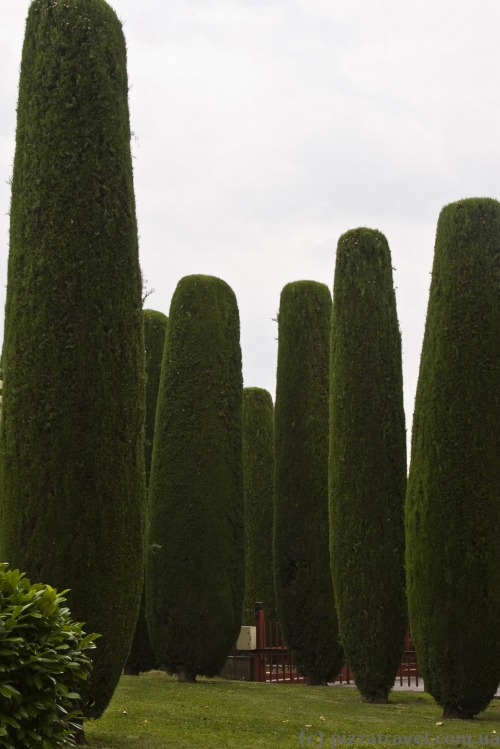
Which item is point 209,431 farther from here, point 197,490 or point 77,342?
point 77,342

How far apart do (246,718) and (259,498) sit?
12295 mm

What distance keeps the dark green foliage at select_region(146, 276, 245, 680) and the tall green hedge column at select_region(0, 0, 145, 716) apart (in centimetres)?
647

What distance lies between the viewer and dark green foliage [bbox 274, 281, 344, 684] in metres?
17.0

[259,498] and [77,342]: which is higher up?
[77,342]

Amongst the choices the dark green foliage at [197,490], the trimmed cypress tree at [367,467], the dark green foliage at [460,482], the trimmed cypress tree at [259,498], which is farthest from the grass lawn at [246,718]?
the trimmed cypress tree at [259,498]

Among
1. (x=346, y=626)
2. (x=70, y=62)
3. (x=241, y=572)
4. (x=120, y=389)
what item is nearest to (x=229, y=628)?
(x=241, y=572)

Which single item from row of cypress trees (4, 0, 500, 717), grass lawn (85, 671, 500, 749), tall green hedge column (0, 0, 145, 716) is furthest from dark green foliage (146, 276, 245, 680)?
tall green hedge column (0, 0, 145, 716)

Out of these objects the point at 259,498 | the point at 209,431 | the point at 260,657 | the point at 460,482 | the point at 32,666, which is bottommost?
the point at 260,657

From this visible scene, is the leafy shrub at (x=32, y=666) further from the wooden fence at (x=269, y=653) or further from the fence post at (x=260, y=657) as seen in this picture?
the fence post at (x=260, y=657)

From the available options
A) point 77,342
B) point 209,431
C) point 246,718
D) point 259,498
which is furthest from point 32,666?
point 259,498

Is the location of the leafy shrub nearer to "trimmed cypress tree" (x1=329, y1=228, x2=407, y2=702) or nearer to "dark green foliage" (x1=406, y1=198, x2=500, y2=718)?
"dark green foliage" (x1=406, y1=198, x2=500, y2=718)

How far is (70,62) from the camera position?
9570mm

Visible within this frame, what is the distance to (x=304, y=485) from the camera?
57.7 ft

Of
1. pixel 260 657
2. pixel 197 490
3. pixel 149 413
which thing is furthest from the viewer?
pixel 149 413
